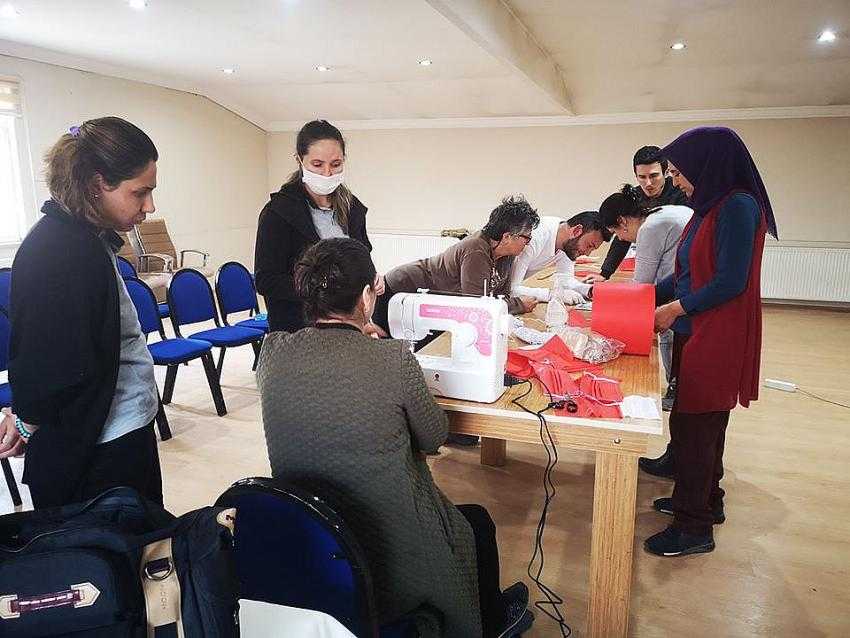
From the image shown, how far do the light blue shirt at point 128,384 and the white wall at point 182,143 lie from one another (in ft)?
14.9

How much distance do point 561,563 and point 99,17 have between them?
175 inches

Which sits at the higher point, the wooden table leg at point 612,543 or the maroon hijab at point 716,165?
the maroon hijab at point 716,165

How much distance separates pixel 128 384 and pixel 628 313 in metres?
1.52

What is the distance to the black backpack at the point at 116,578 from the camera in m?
0.77

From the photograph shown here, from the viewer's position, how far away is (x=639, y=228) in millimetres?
2787

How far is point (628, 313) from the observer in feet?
6.81

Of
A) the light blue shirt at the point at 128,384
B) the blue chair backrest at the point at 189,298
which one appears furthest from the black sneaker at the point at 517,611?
the blue chair backrest at the point at 189,298

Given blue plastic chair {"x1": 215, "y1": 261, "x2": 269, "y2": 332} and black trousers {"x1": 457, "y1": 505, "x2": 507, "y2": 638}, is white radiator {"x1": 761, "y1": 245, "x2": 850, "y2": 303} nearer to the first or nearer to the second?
blue plastic chair {"x1": 215, "y1": 261, "x2": 269, "y2": 332}

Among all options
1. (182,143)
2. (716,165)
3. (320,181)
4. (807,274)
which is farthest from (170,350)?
(807,274)

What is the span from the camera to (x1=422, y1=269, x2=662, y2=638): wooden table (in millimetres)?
1479

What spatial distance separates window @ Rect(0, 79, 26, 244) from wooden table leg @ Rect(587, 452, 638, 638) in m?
5.47

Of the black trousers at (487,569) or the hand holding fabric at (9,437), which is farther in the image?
the black trousers at (487,569)

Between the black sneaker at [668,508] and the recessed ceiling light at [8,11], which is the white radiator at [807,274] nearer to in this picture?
the black sneaker at [668,508]

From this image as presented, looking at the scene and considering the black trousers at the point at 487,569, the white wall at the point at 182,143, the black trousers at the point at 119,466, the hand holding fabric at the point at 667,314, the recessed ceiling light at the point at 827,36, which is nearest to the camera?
the black trousers at the point at 119,466
